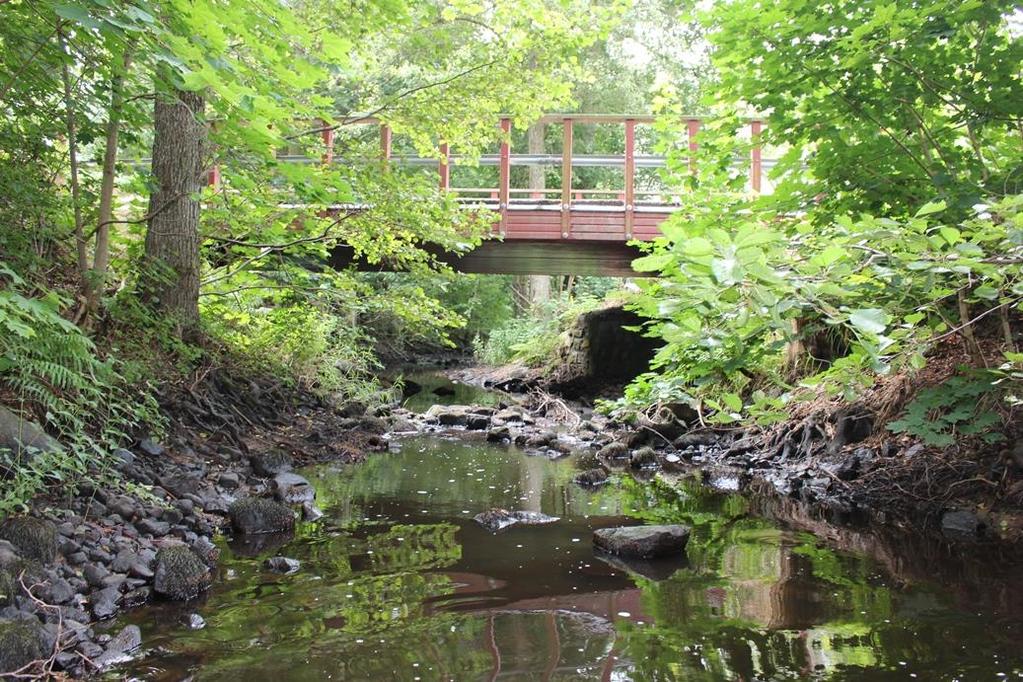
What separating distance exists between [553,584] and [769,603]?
109 cm

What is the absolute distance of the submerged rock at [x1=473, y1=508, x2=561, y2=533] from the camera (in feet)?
18.8

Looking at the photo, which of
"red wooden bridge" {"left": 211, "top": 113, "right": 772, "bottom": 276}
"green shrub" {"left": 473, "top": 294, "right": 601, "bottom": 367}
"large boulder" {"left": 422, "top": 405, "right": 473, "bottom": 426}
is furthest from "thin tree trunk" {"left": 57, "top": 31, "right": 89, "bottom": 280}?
"green shrub" {"left": 473, "top": 294, "right": 601, "bottom": 367}

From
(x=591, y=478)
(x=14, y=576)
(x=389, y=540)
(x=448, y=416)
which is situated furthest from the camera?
(x=448, y=416)

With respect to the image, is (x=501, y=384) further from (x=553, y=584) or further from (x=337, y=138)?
(x=553, y=584)

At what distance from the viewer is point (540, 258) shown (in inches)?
542

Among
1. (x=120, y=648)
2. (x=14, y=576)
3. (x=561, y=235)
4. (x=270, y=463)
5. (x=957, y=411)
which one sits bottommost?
(x=120, y=648)

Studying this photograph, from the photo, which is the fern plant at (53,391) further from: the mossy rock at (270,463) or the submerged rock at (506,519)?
the submerged rock at (506,519)

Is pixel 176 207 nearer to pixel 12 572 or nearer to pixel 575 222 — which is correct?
pixel 12 572

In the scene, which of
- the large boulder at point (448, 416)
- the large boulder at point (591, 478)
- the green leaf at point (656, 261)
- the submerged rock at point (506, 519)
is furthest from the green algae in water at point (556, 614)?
the large boulder at point (448, 416)

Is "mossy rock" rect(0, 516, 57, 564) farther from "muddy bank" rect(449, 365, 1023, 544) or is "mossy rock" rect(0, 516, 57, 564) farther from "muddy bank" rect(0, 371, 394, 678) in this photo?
"muddy bank" rect(449, 365, 1023, 544)

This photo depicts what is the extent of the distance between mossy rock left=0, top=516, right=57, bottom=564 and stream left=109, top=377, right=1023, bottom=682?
573 mm

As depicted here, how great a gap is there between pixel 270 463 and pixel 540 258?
745 cm

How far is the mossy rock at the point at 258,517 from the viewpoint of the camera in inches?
212

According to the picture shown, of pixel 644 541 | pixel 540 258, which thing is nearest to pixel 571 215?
pixel 540 258
